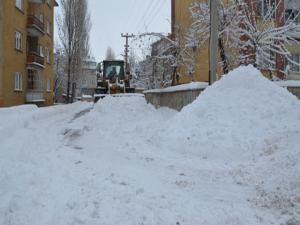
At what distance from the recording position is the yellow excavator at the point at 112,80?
26484 mm

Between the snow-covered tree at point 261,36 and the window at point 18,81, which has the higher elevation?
the snow-covered tree at point 261,36

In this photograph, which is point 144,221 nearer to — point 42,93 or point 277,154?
point 277,154

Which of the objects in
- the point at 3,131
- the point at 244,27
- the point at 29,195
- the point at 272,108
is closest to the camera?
the point at 29,195

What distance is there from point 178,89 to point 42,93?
20803 millimetres

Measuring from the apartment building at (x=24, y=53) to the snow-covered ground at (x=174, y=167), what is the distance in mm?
13401

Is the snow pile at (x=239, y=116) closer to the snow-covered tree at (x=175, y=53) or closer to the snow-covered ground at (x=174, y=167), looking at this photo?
the snow-covered ground at (x=174, y=167)

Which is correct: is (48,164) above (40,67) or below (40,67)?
below

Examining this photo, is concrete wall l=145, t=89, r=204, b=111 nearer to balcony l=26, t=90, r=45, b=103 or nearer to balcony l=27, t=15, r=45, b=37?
balcony l=26, t=90, r=45, b=103

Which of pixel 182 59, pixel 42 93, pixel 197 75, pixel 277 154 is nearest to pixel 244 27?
pixel 182 59

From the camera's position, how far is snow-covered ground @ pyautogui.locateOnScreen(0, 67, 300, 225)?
5.39 meters

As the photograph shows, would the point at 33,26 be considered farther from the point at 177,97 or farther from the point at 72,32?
the point at 177,97

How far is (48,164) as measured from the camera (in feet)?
27.7

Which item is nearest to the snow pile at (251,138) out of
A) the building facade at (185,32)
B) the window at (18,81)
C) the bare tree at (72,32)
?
the building facade at (185,32)

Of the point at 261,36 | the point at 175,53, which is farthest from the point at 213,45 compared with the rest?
the point at 175,53
